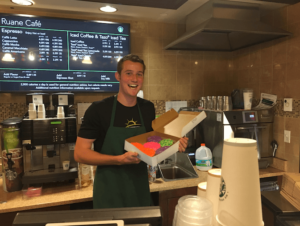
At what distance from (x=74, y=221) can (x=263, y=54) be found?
8.68ft

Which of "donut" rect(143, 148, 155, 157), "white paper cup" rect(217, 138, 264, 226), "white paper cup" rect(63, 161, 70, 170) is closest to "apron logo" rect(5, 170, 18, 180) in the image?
"white paper cup" rect(63, 161, 70, 170)

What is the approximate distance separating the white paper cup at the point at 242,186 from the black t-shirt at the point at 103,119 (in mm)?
976

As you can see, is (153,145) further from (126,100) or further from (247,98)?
(247,98)

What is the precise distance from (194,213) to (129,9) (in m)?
2.23

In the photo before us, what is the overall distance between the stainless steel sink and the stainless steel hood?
124 cm

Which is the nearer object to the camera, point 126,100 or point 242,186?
point 242,186

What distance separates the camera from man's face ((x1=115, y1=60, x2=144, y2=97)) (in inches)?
58.6

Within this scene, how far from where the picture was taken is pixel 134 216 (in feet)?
Answer: 1.93

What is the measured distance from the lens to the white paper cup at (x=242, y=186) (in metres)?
0.63

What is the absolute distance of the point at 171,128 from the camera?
4.21ft

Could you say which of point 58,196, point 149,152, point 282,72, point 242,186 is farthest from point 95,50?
point 242,186

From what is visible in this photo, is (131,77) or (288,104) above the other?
(131,77)

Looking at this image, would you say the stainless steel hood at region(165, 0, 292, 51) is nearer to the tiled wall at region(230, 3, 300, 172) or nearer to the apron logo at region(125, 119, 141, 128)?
the tiled wall at region(230, 3, 300, 172)

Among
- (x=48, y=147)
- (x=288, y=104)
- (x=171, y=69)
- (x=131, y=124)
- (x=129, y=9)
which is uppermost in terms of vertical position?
(x=129, y=9)
